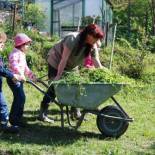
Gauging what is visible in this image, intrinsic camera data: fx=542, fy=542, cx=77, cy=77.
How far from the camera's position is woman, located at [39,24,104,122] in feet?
22.2

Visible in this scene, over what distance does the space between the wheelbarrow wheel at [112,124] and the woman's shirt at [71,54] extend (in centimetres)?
77

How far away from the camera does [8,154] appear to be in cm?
622

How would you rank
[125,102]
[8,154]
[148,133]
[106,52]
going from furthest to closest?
[106,52], [125,102], [148,133], [8,154]

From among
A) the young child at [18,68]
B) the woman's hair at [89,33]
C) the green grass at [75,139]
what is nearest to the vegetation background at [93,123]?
the green grass at [75,139]

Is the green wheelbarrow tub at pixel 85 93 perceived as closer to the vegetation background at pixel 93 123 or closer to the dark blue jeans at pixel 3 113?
the vegetation background at pixel 93 123

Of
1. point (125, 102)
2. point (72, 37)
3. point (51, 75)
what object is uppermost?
point (72, 37)

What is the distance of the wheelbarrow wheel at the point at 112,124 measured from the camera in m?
6.95

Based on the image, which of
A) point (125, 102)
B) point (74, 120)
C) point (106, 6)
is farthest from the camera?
point (106, 6)

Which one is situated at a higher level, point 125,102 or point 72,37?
point 72,37

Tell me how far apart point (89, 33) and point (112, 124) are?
123 cm

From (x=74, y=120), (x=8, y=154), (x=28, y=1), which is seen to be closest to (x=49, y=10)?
(x=28, y=1)

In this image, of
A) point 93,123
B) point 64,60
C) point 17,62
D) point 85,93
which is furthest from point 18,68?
point 93,123

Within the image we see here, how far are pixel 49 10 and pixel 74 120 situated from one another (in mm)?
14217

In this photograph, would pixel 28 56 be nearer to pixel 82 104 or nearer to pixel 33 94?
pixel 33 94
